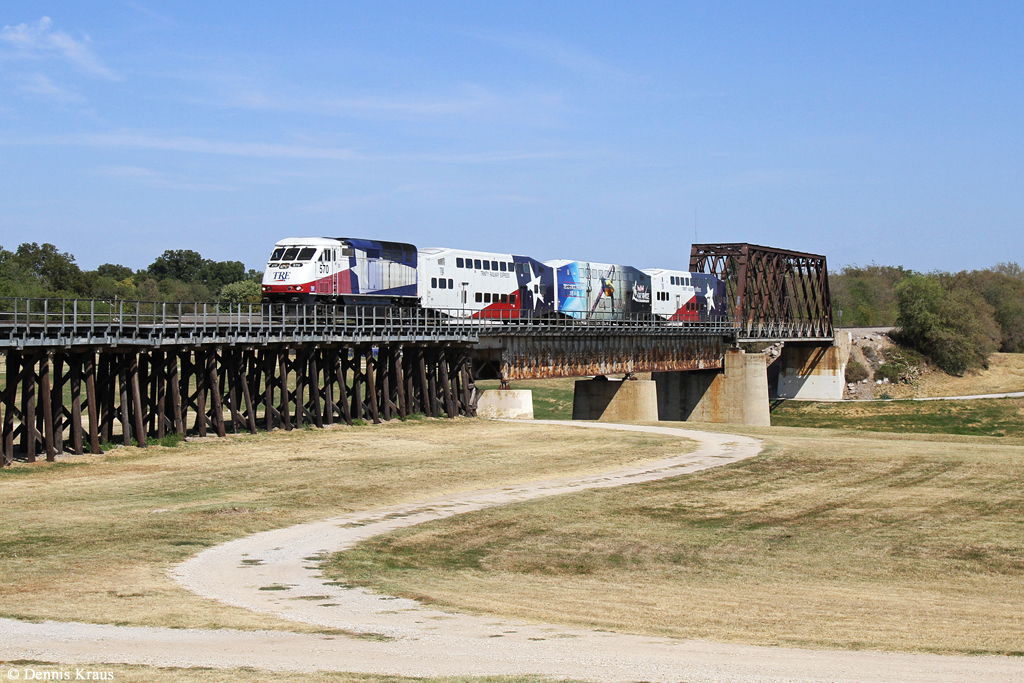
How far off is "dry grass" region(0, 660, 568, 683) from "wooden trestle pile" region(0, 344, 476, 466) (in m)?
25.3

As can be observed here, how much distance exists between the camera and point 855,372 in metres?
117

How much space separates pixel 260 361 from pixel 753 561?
31.9 m

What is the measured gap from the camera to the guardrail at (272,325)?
37406 millimetres

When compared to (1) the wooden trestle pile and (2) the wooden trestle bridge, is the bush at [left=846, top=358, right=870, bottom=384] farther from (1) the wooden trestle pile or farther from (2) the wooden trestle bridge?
(1) the wooden trestle pile

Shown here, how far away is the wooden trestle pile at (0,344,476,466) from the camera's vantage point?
123 feet

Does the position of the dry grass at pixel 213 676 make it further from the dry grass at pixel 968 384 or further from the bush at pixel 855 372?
the bush at pixel 855 372

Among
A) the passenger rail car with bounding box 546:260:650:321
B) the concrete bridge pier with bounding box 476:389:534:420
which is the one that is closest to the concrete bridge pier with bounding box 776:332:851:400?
the passenger rail car with bounding box 546:260:650:321

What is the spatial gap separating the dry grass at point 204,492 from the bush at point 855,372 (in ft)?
236

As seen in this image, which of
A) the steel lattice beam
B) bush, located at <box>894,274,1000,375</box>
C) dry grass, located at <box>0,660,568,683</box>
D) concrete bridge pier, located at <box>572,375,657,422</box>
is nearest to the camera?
dry grass, located at <box>0,660,568,683</box>

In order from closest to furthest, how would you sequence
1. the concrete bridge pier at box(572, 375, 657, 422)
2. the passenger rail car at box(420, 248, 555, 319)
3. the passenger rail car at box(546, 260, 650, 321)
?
the passenger rail car at box(420, 248, 555, 319)
the passenger rail car at box(546, 260, 650, 321)
the concrete bridge pier at box(572, 375, 657, 422)

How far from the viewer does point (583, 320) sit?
2862 inches

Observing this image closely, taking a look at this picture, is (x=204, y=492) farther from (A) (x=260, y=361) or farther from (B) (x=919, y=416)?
(B) (x=919, y=416)

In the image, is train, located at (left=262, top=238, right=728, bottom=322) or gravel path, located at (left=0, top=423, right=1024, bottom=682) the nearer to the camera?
gravel path, located at (left=0, top=423, right=1024, bottom=682)

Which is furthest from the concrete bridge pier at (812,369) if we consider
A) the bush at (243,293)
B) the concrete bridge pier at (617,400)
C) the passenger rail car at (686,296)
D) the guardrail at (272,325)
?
the bush at (243,293)
